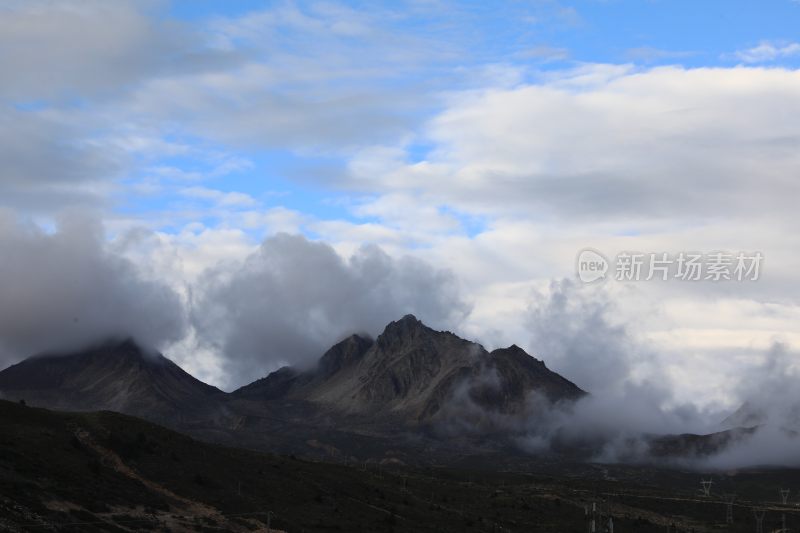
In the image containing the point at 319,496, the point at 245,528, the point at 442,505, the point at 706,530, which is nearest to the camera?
the point at 245,528

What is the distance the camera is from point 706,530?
7731 inches

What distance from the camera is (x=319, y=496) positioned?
149m

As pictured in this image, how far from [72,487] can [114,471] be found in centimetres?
1671

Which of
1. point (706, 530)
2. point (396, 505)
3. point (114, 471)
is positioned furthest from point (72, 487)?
point (706, 530)

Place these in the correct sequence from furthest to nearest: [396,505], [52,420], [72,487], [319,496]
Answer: [396,505] → [319,496] → [52,420] → [72,487]

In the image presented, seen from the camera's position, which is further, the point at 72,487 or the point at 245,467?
the point at 245,467

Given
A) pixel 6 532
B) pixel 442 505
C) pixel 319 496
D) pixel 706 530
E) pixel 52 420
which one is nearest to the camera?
pixel 6 532

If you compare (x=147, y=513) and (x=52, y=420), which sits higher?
(x=52, y=420)

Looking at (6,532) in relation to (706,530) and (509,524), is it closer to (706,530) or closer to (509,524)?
(509,524)

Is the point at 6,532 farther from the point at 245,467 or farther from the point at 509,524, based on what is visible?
the point at 509,524

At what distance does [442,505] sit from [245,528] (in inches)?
2666

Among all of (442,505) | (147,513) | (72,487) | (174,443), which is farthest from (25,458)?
(442,505)

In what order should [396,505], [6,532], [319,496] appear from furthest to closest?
[396,505], [319,496], [6,532]

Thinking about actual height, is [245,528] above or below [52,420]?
below
